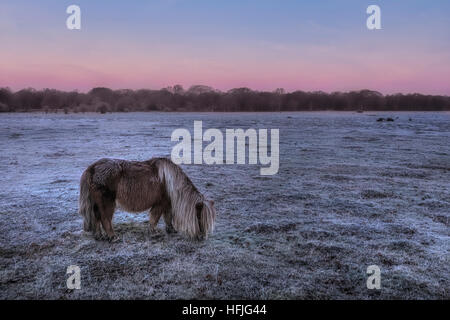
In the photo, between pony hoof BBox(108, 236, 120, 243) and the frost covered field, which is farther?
pony hoof BBox(108, 236, 120, 243)

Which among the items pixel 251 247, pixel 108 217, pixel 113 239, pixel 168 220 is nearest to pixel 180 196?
pixel 168 220

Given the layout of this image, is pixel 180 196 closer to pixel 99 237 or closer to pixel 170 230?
pixel 170 230

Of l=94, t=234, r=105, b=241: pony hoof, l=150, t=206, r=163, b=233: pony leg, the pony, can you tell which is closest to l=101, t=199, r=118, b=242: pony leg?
the pony

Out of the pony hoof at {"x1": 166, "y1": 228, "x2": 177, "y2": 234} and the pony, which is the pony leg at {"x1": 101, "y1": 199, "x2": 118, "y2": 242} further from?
the pony hoof at {"x1": 166, "y1": 228, "x2": 177, "y2": 234}

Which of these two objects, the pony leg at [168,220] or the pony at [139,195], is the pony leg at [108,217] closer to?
the pony at [139,195]

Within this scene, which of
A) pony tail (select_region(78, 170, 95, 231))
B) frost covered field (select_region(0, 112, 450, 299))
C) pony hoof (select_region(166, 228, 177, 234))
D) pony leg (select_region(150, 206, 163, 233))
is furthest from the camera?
pony hoof (select_region(166, 228, 177, 234))

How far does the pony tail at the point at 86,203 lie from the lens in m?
4.73

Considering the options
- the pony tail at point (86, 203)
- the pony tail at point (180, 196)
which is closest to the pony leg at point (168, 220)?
the pony tail at point (180, 196)

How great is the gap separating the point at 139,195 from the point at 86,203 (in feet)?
2.62

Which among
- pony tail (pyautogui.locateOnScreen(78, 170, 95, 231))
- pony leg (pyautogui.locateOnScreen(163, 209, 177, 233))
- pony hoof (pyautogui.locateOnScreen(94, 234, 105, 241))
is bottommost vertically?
pony hoof (pyautogui.locateOnScreen(94, 234, 105, 241))

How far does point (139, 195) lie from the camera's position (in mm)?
4898

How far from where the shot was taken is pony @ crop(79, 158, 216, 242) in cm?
475
